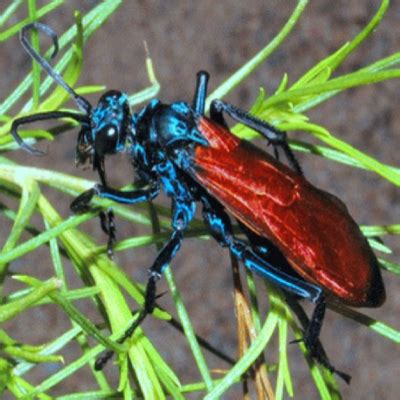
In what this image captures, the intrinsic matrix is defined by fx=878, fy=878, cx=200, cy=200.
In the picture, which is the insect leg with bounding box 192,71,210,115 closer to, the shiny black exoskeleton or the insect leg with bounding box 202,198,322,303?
the shiny black exoskeleton

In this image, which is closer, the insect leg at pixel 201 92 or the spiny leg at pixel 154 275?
the spiny leg at pixel 154 275

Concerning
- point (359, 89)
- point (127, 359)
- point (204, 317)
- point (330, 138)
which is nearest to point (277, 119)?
point (330, 138)

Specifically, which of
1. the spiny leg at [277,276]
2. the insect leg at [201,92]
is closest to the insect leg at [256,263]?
the spiny leg at [277,276]

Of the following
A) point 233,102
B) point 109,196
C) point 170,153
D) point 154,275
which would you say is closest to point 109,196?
point 109,196

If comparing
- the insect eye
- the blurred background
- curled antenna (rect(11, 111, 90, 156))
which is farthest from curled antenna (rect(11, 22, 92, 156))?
the blurred background

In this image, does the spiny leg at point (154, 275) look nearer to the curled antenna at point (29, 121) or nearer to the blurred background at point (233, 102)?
the curled antenna at point (29, 121)

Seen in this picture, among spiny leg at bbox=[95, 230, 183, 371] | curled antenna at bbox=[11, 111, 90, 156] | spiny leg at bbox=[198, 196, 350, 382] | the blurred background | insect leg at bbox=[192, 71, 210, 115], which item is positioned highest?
curled antenna at bbox=[11, 111, 90, 156]
